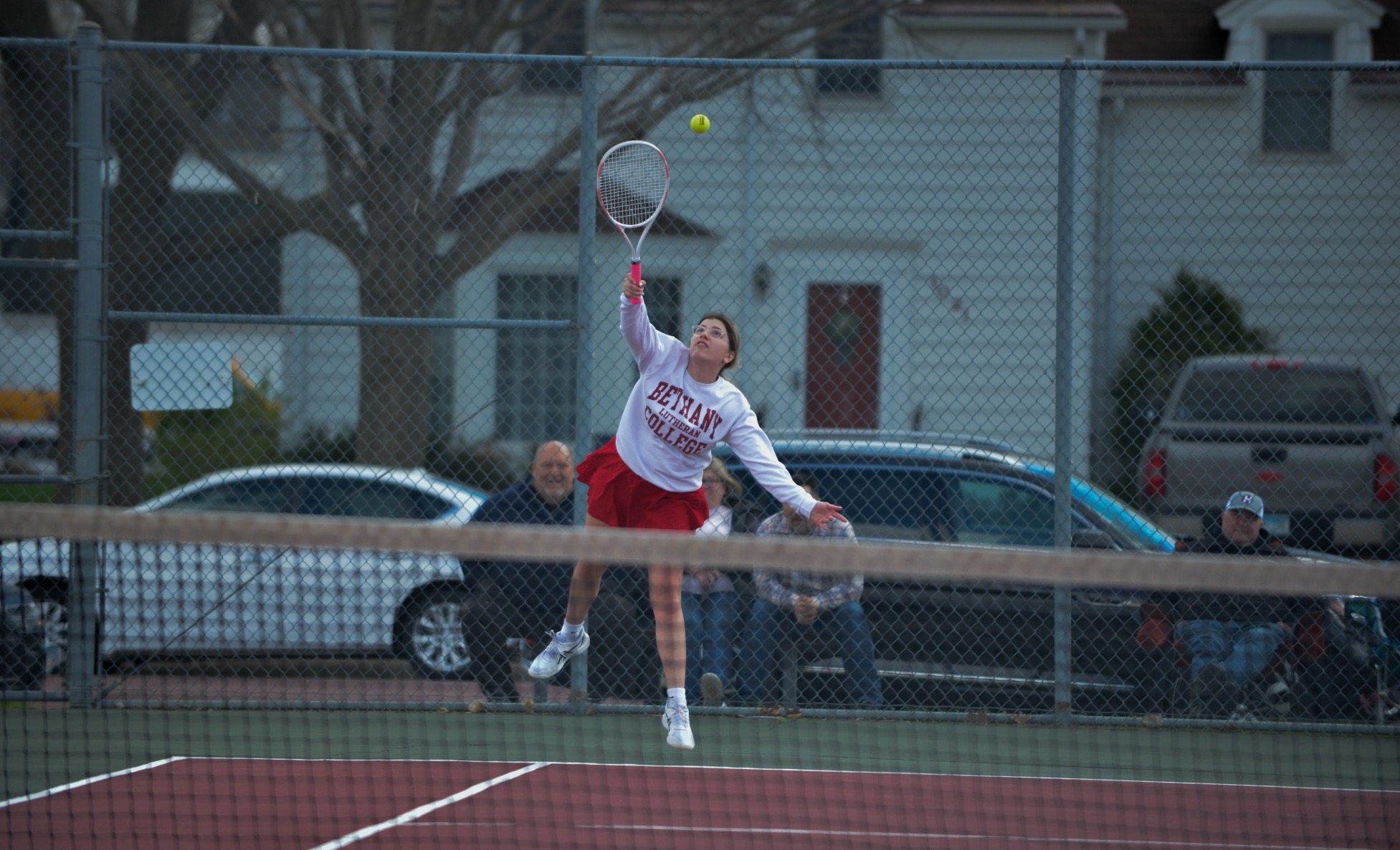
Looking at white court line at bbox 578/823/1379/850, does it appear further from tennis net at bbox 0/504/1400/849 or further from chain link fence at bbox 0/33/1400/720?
chain link fence at bbox 0/33/1400/720

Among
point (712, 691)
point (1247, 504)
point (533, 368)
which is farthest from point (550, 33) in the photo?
point (1247, 504)

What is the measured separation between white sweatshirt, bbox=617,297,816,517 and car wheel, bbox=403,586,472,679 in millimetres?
2233

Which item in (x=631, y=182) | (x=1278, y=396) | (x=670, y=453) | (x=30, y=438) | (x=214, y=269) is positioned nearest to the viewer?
(x=670, y=453)

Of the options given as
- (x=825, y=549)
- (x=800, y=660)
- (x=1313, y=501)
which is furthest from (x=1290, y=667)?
(x=825, y=549)

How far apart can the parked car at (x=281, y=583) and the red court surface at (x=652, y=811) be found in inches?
43.2

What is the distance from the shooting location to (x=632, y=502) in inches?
224

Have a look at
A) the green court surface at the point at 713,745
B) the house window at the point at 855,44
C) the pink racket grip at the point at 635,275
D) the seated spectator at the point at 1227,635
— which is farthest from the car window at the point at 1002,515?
the house window at the point at 855,44

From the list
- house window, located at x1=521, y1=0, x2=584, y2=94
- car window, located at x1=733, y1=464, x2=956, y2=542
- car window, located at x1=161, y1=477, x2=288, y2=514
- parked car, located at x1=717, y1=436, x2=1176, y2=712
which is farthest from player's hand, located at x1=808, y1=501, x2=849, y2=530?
house window, located at x1=521, y1=0, x2=584, y2=94

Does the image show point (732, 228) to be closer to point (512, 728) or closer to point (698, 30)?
point (698, 30)

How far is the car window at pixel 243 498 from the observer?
8758 mm

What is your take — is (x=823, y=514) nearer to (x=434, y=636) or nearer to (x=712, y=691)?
(x=712, y=691)

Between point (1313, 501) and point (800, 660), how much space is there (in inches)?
118

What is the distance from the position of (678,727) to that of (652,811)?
512 mm

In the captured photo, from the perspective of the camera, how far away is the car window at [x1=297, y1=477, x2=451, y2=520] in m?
8.31
